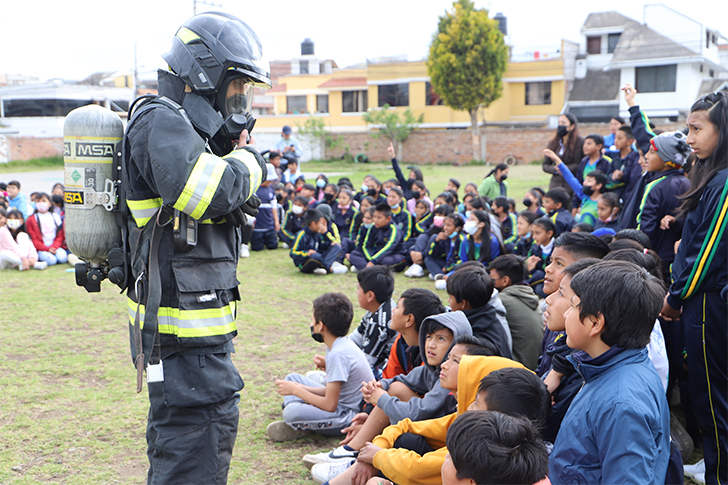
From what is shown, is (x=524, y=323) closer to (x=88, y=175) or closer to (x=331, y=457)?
(x=331, y=457)

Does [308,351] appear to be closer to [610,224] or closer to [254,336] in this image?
[254,336]

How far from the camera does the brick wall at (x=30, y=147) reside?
3275 centimetres

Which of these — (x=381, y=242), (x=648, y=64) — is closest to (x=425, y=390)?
(x=381, y=242)

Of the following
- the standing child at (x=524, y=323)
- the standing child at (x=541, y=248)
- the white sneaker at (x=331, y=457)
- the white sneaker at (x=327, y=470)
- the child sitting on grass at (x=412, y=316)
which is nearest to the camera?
the white sneaker at (x=327, y=470)

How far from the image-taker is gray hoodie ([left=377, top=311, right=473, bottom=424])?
3.29 meters

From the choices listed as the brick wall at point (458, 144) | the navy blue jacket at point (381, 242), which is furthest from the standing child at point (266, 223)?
the brick wall at point (458, 144)

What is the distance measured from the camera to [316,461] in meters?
3.62

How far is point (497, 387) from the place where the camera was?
2.55 metres

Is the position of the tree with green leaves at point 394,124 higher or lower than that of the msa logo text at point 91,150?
higher

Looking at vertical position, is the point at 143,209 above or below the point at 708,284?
above

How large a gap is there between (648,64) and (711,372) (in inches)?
1246

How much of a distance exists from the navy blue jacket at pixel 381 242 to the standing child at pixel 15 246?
5.28 metres

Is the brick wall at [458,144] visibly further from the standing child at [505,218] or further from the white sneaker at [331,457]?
the white sneaker at [331,457]

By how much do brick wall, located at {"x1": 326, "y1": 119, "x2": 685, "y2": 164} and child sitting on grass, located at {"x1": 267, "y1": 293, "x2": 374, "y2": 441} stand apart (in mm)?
25388
